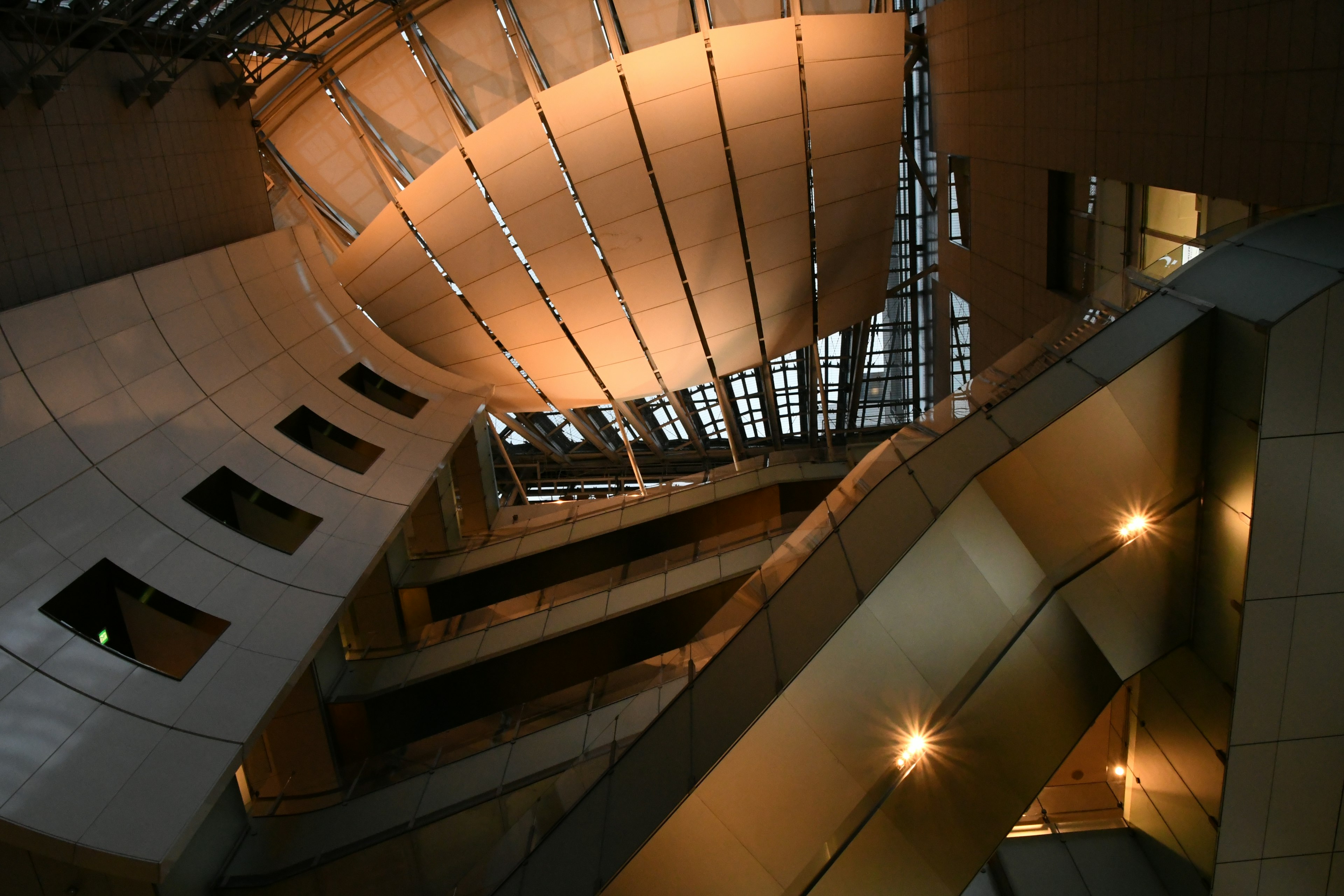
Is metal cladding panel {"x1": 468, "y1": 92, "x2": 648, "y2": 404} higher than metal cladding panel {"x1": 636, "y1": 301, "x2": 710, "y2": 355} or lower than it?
lower

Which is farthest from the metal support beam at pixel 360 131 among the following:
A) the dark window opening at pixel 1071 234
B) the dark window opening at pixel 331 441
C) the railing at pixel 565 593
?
the dark window opening at pixel 1071 234

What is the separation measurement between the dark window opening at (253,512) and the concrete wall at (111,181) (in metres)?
3.83

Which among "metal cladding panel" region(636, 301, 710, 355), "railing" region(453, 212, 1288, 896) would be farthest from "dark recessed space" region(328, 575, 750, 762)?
"metal cladding panel" region(636, 301, 710, 355)

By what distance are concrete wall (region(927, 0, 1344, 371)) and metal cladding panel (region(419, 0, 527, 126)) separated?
10.1 metres

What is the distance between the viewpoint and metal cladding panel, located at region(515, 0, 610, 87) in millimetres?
20406

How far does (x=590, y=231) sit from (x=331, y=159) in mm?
6983

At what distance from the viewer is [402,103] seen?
21.5 meters

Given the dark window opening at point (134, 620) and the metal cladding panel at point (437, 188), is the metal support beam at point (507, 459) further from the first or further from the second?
the dark window opening at point (134, 620)

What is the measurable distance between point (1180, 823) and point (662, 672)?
717 centimetres

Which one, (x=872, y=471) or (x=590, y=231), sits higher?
(x=590, y=231)

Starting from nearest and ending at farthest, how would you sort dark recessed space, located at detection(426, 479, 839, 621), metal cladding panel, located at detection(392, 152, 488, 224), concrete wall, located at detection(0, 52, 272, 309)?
concrete wall, located at detection(0, 52, 272, 309), metal cladding panel, located at detection(392, 152, 488, 224), dark recessed space, located at detection(426, 479, 839, 621)

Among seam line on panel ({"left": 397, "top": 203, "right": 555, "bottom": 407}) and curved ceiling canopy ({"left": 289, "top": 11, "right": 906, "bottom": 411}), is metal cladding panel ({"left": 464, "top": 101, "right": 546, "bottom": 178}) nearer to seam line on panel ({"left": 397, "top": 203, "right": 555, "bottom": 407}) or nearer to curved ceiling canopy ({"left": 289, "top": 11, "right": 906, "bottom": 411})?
curved ceiling canopy ({"left": 289, "top": 11, "right": 906, "bottom": 411})

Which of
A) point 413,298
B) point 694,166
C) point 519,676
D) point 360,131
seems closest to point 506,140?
point 360,131

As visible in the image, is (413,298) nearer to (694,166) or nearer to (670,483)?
(694,166)
